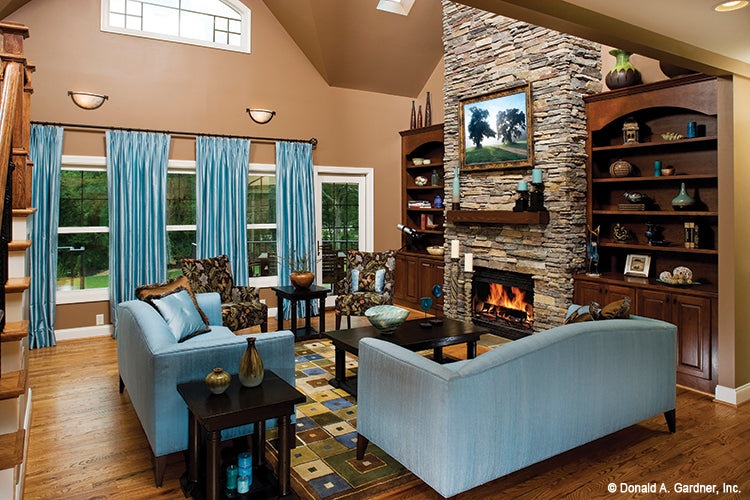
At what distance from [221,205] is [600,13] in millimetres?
4776

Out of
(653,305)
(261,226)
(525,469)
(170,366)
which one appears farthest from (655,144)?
(261,226)

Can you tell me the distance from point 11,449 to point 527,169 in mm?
4837

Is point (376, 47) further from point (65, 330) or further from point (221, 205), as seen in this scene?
point (65, 330)

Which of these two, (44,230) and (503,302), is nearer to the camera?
(44,230)

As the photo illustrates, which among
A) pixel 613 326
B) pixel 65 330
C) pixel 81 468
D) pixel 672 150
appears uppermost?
pixel 672 150

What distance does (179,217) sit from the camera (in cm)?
632

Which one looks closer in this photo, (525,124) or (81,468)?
(81,468)

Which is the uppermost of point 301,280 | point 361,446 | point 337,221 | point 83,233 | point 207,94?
point 207,94

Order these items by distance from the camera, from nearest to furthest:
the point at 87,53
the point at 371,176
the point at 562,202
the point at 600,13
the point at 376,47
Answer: the point at 600,13, the point at 562,202, the point at 87,53, the point at 376,47, the point at 371,176

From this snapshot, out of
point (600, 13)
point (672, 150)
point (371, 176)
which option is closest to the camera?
point (600, 13)

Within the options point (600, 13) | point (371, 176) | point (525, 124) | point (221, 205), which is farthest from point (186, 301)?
point (371, 176)

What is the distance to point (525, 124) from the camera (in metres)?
5.36

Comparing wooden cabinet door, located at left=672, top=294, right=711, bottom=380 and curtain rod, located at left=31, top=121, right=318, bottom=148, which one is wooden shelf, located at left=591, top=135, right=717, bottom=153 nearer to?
wooden cabinet door, located at left=672, top=294, right=711, bottom=380

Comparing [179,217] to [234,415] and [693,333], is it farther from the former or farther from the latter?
[693,333]
